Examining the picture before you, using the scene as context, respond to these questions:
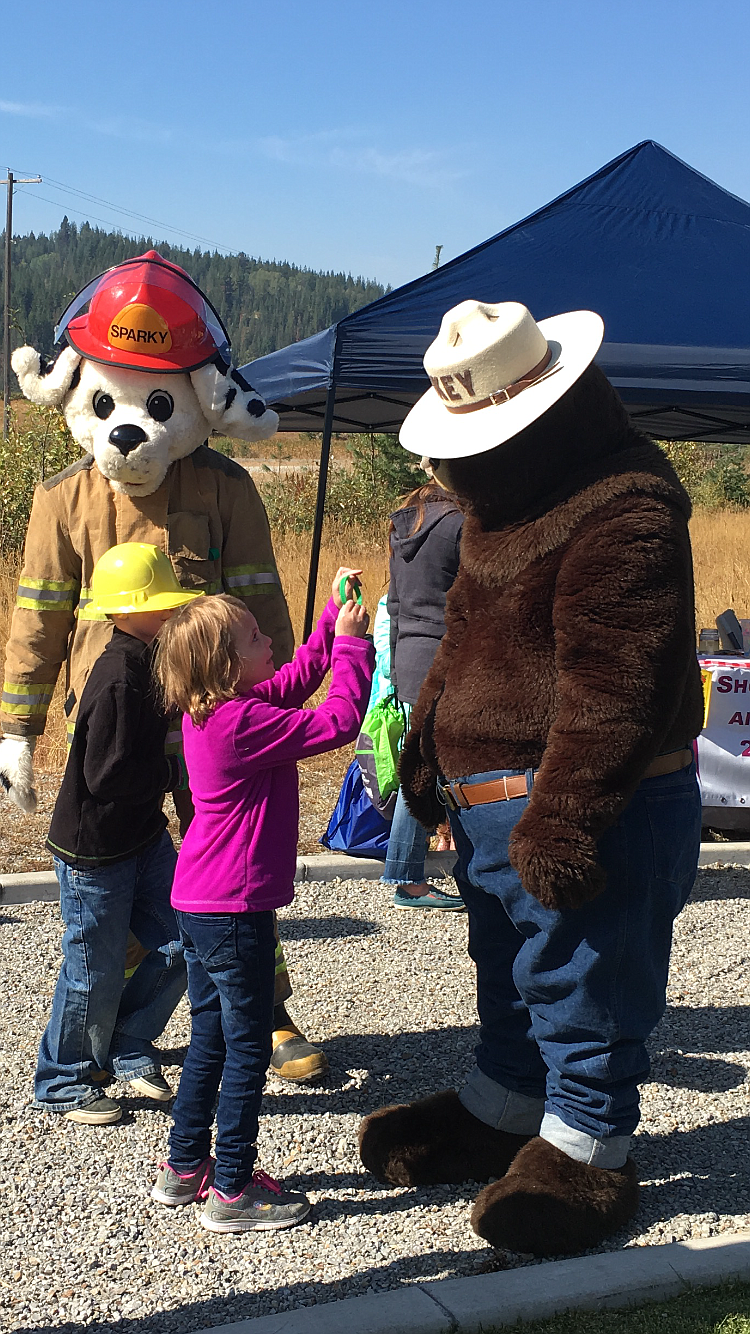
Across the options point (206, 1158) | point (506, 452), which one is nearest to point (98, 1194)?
point (206, 1158)

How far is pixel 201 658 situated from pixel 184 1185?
3.98 ft

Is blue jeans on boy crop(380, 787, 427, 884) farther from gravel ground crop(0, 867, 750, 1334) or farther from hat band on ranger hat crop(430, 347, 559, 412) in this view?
hat band on ranger hat crop(430, 347, 559, 412)

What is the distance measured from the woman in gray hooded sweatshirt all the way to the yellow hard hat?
1.55 m

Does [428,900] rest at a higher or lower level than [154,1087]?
higher

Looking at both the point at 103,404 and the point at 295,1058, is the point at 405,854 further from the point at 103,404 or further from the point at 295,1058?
the point at 103,404

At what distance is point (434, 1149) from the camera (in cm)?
279

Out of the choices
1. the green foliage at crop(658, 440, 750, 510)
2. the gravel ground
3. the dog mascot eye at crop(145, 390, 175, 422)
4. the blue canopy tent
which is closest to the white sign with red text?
the blue canopy tent

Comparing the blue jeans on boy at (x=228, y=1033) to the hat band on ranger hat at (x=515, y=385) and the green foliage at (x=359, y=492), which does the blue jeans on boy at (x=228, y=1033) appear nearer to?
the hat band on ranger hat at (x=515, y=385)

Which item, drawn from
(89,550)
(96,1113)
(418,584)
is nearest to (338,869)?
(418,584)

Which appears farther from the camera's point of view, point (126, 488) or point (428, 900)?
point (428, 900)

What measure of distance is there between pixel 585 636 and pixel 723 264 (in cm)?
497

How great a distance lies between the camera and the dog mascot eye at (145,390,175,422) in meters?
3.30

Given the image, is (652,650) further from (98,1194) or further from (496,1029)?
(98,1194)

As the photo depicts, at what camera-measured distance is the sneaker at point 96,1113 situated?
10.1ft
